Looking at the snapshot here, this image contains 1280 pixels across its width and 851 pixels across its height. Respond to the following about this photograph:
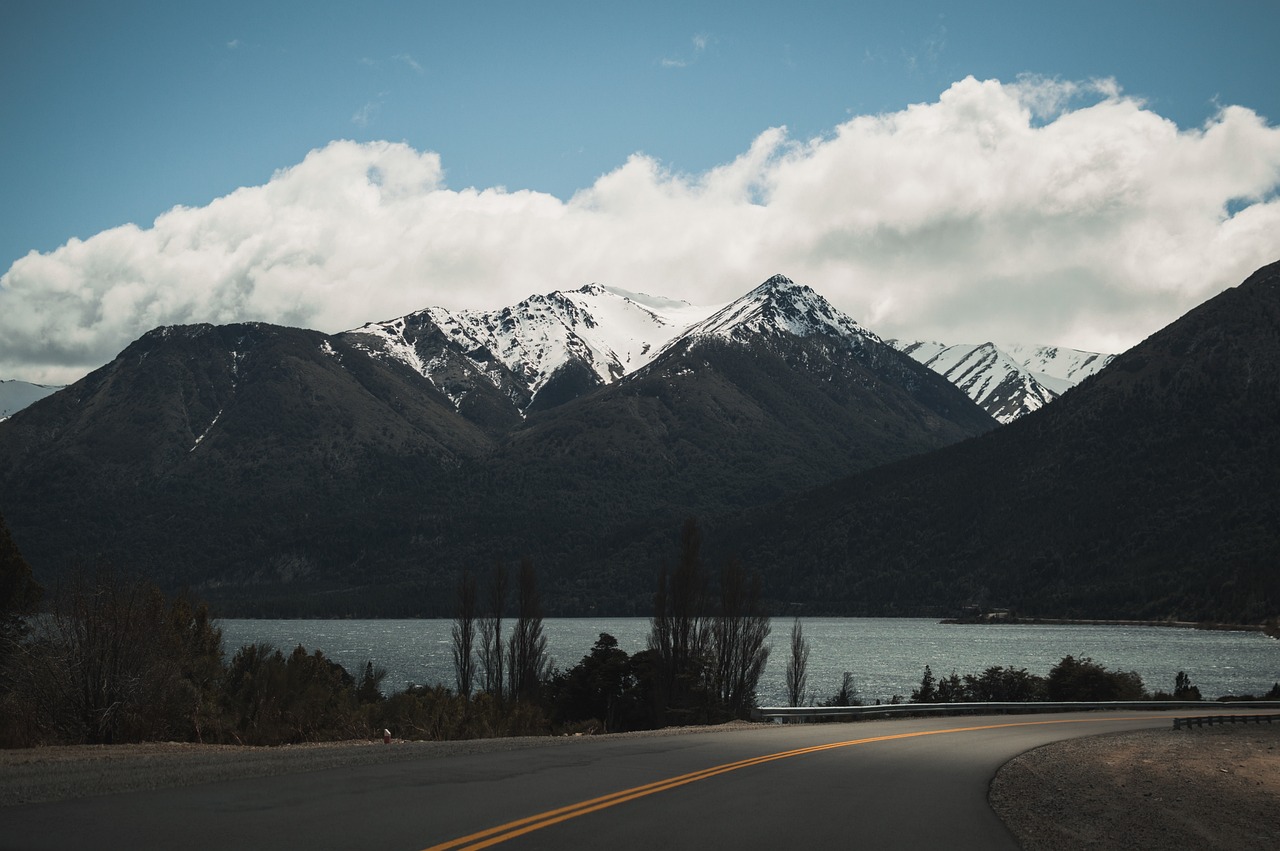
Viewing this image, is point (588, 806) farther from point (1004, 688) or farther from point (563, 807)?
point (1004, 688)

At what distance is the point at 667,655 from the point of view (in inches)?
2511

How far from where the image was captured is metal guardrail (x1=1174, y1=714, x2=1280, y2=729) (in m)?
38.1

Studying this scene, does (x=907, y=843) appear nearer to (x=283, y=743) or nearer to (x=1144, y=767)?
(x=1144, y=767)

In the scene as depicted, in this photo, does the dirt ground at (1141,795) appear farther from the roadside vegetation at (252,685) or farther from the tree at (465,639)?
the tree at (465,639)

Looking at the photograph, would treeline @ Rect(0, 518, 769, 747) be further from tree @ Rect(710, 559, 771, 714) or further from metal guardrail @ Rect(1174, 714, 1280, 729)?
metal guardrail @ Rect(1174, 714, 1280, 729)

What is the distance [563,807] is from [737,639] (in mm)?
55894

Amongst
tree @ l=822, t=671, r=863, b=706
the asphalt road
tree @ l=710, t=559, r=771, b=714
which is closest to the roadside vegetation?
tree @ l=710, t=559, r=771, b=714

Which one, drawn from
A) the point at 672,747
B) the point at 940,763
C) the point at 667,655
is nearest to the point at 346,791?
the point at 672,747

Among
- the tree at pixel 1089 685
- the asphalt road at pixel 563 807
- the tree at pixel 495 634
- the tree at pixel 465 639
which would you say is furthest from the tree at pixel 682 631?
the asphalt road at pixel 563 807

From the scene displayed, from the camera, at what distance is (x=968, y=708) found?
45.5 metres

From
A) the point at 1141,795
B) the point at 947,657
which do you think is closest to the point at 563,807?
the point at 1141,795

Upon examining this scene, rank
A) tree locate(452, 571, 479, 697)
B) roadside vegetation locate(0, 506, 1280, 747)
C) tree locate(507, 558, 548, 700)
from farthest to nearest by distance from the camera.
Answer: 1. tree locate(507, 558, 548, 700)
2. tree locate(452, 571, 479, 697)
3. roadside vegetation locate(0, 506, 1280, 747)

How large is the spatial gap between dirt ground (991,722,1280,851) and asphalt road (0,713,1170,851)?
0.83 metres

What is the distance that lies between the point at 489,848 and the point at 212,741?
18.4 metres
